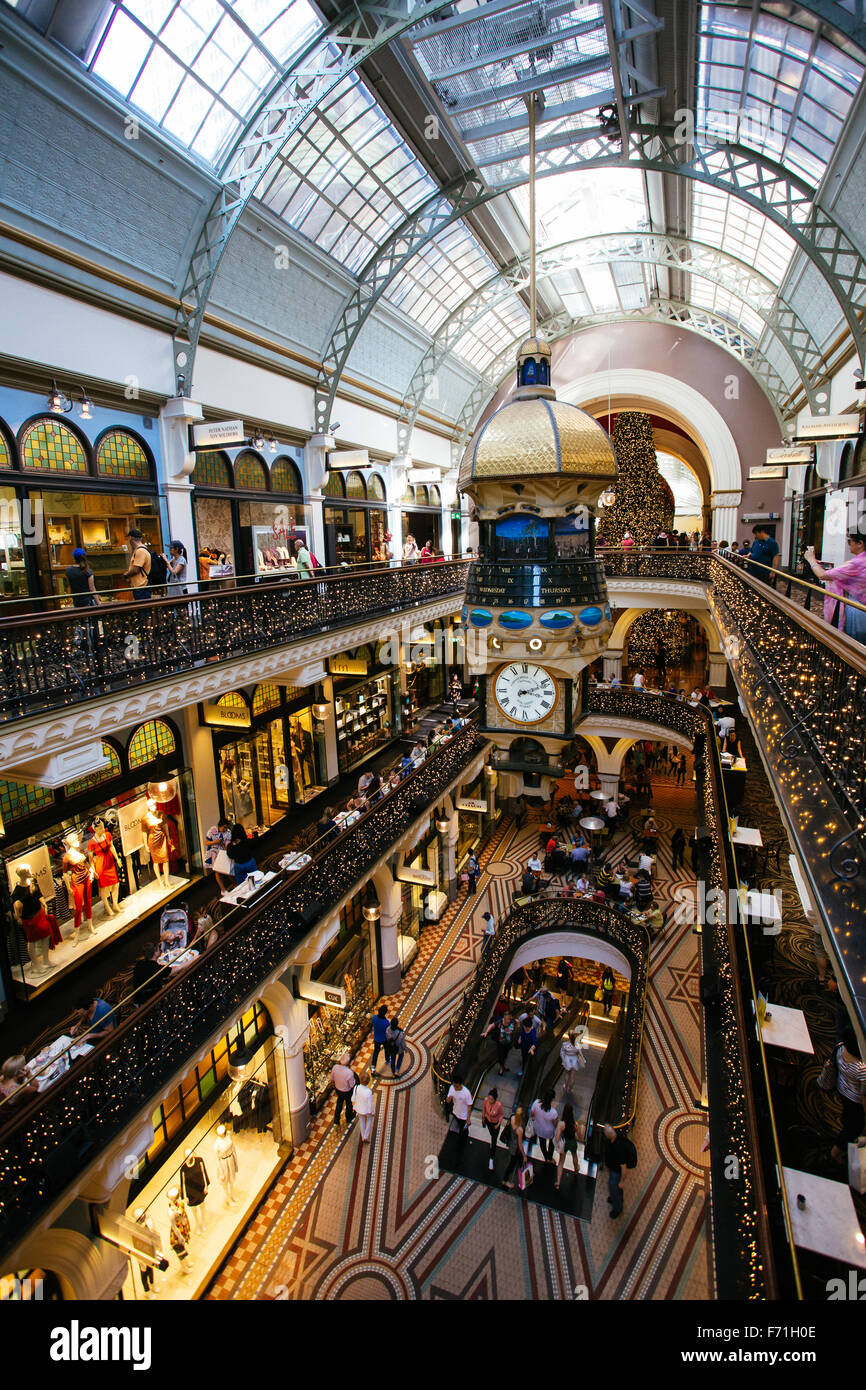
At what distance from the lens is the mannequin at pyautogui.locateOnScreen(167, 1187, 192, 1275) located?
8820 mm

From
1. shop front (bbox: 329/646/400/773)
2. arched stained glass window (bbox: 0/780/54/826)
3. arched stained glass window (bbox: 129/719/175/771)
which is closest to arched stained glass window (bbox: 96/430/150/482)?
arched stained glass window (bbox: 129/719/175/771)

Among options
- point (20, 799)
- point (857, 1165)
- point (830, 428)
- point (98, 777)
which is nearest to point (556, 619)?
point (857, 1165)

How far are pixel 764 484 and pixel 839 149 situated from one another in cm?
1229

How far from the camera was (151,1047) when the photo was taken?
6.79 metres

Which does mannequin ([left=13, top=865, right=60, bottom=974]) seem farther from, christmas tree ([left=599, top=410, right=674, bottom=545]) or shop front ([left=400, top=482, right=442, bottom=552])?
christmas tree ([left=599, top=410, right=674, bottom=545])

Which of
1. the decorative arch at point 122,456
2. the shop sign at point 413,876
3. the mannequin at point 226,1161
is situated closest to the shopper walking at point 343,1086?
the mannequin at point 226,1161

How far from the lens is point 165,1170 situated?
859 cm

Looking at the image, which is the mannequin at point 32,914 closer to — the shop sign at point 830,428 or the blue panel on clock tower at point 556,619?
the blue panel on clock tower at point 556,619

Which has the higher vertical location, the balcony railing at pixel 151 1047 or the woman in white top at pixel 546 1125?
the balcony railing at pixel 151 1047

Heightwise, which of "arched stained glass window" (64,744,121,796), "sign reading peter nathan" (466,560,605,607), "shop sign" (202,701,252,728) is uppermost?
"sign reading peter nathan" (466,560,605,607)

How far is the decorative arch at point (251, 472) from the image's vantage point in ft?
43.8

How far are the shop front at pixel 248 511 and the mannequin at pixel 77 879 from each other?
4.62 meters

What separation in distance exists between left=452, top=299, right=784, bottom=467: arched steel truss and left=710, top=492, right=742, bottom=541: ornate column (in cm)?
249

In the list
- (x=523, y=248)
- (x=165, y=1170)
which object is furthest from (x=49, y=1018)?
(x=523, y=248)
